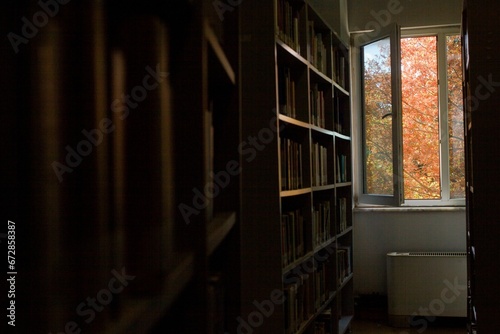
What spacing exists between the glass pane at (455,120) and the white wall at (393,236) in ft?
0.89

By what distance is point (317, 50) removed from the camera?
3.29 metres

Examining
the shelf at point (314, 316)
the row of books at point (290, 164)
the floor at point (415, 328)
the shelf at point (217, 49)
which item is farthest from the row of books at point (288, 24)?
the floor at point (415, 328)

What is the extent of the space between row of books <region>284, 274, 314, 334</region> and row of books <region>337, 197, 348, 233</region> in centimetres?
101

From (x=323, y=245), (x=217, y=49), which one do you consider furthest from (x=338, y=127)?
(x=217, y=49)

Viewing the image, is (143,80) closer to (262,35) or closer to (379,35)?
(262,35)

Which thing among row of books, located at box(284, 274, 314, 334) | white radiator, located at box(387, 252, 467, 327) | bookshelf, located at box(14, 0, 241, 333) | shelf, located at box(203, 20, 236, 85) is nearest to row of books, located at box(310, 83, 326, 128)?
row of books, located at box(284, 274, 314, 334)

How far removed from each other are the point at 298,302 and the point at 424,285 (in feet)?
6.60

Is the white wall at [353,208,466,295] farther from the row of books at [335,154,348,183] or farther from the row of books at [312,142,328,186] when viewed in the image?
the row of books at [312,142,328,186]

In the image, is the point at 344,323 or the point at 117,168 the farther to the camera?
the point at 344,323

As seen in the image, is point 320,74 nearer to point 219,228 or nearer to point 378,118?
point 378,118

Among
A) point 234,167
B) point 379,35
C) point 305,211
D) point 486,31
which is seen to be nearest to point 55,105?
point 234,167

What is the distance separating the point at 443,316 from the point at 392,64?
6.86 ft

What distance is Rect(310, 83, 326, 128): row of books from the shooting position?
315 cm

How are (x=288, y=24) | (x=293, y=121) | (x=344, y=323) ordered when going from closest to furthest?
(x=293, y=121) < (x=288, y=24) < (x=344, y=323)
